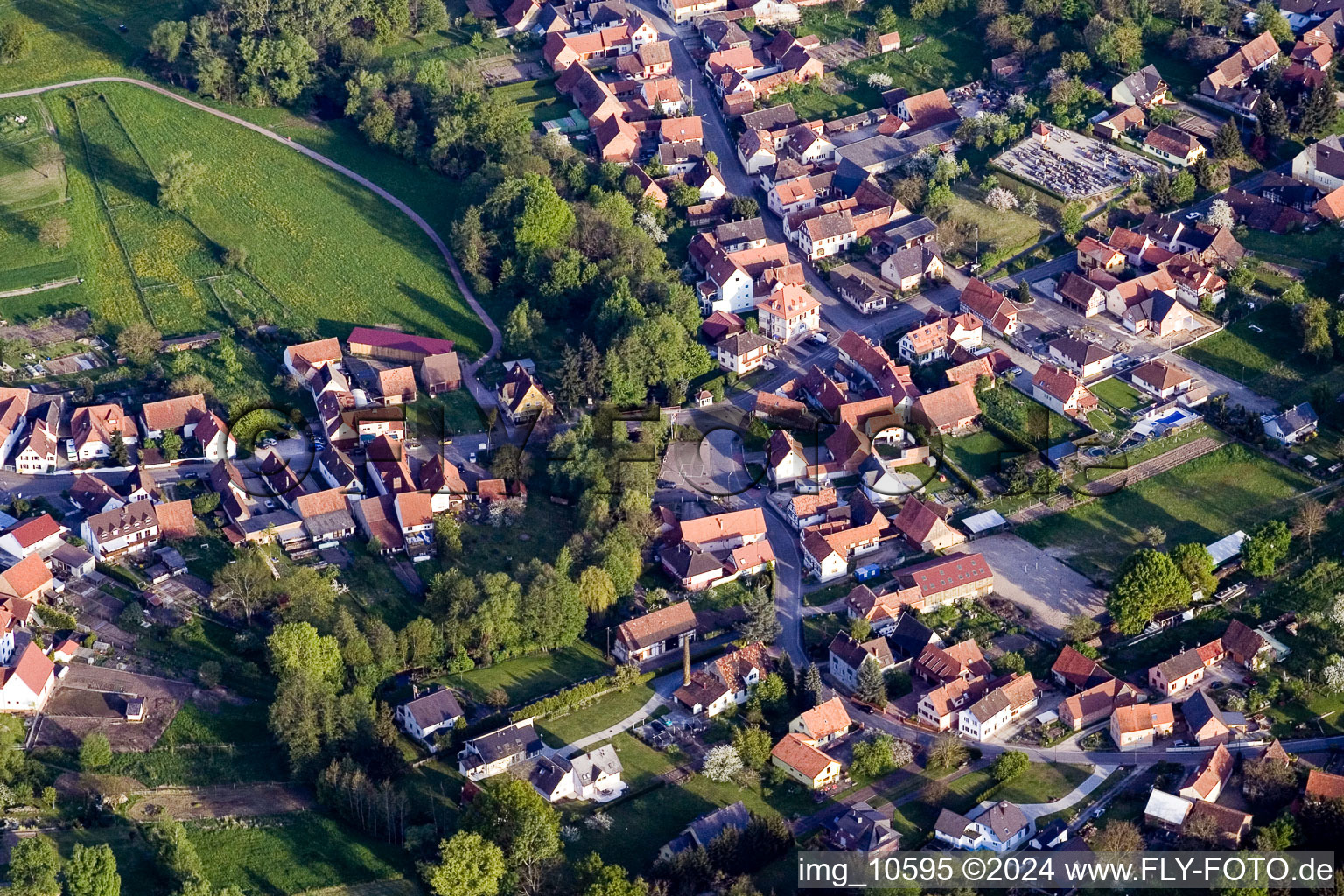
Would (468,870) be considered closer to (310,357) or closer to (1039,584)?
(1039,584)

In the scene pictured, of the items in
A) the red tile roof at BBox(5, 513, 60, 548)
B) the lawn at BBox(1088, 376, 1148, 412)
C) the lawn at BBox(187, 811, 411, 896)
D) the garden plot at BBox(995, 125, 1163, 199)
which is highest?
the garden plot at BBox(995, 125, 1163, 199)

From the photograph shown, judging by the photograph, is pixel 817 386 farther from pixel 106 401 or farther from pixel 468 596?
pixel 106 401

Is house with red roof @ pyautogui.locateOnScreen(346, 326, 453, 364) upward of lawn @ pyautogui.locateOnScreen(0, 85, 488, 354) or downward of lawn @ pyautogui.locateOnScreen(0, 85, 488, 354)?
downward

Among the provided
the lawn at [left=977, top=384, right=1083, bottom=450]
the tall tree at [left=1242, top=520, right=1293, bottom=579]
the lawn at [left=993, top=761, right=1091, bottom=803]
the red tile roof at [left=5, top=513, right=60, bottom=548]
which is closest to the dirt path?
the red tile roof at [left=5, top=513, right=60, bottom=548]

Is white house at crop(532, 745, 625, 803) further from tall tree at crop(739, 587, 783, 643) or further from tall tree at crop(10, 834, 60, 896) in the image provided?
tall tree at crop(10, 834, 60, 896)

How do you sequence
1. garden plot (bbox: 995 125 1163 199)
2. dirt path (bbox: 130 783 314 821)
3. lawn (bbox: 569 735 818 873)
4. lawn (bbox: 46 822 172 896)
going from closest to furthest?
1. lawn (bbox: 46 822 172 896)
2. lawn (bbox: 569 735 818 873)
3. dirt path (bbox: 130 783 314 821)
4. garden plot (bbox: 995 125 1163 199)

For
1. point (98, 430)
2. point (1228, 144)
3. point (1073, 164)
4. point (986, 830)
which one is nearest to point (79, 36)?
point (98, 430)

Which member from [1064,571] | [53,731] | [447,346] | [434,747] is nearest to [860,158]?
[447,346]
